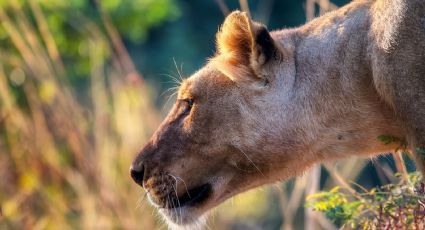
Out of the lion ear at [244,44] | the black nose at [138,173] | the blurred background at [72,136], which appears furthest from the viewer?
the blurred background at [72,136]

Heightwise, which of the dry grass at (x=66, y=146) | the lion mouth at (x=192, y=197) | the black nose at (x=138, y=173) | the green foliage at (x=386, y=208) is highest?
the black nose at (x=138, y=173)

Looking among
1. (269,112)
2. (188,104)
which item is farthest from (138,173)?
(269,112)

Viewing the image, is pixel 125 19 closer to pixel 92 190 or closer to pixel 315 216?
pixel 92 190

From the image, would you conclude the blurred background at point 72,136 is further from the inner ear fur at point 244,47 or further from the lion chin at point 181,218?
the inner ear fur at point 244,47

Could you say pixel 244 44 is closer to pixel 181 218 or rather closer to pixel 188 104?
pixel 188 104

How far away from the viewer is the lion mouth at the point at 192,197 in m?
4.47

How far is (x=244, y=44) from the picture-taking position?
440 centimetres

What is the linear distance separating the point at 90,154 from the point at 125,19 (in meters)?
3.48

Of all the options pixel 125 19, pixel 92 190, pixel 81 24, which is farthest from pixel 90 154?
pixel 125 19

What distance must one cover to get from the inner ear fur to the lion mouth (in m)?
0.57

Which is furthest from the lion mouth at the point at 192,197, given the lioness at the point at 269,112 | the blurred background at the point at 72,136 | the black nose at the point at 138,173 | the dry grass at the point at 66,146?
the dry grass at the point at 66,146

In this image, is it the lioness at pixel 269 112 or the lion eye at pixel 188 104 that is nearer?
the lioness at pixel 269 112

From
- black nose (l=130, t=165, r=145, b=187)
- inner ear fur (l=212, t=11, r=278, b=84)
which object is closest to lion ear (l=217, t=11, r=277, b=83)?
inner ear fur (l=212, t=11, r=278, b=84)

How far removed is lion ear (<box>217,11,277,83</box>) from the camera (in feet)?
14.0
